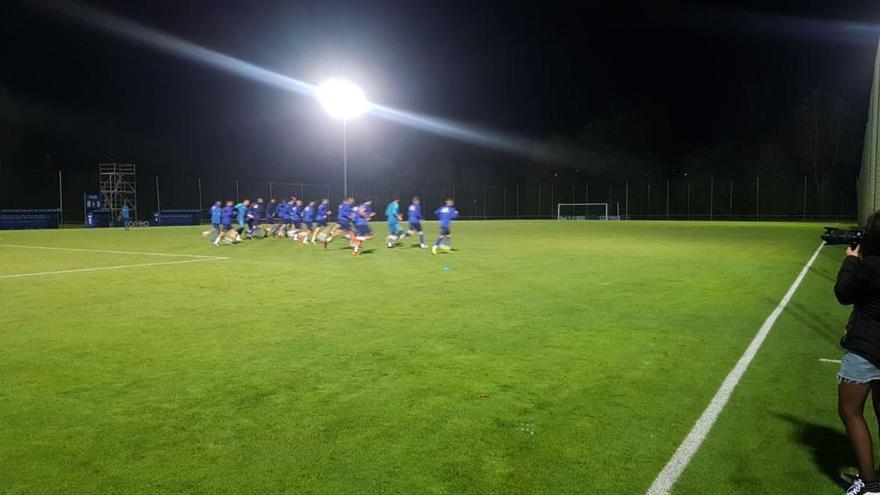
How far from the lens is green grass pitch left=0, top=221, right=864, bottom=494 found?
412cm

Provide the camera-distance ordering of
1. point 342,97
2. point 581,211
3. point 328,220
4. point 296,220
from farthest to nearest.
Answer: point 581,211, point 342,97, point 296,220, point 328,220

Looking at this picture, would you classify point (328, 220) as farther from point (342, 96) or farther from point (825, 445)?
point (825, 445)

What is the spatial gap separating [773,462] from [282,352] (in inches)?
205

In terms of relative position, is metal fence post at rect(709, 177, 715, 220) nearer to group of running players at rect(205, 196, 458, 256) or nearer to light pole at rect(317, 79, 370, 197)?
light pole at rect(317, 79, 370, 197)

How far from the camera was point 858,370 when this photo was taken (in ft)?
12.1

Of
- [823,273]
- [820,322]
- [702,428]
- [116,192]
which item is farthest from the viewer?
[116,192]

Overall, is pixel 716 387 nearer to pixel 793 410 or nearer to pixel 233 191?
pixel 793 410

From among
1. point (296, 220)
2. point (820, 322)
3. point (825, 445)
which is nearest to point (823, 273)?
point (820, 322)

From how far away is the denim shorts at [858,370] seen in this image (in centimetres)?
366

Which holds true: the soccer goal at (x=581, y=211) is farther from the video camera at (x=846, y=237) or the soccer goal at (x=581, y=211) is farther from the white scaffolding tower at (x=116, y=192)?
the video camera at (x=846, y=237)

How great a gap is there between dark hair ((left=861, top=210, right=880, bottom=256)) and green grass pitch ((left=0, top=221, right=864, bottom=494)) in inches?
60.3

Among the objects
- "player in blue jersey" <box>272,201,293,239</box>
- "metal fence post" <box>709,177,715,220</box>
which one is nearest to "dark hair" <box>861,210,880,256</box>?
"player in blue jersey" <box>272,201,293,239</box>

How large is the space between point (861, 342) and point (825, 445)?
1380mm

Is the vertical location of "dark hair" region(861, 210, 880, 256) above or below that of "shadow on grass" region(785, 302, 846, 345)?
above
